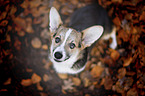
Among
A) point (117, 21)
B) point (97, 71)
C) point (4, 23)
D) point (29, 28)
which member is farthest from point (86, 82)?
point (4, 23)

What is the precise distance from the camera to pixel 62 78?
2803 mm

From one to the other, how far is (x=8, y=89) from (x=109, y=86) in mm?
2207

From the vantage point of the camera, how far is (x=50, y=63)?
115 inches

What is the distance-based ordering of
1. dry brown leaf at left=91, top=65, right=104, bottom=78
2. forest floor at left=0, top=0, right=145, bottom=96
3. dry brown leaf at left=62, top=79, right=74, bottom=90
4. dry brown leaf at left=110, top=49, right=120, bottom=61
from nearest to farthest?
1. forest floor at left=0, top=0, right=145, bottom=96
2. dry brown leaf at left=62, top=79, right=74, bottom=90
3. dry brown leaf at left=91, top=65, right=104, bottom=78
4. dry brown leaf at left=110, top=49, right=120, bottom=61

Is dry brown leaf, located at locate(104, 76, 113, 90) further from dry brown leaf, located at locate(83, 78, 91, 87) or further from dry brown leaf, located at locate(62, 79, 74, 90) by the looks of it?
dry brown leaf, located at locate(62, 79, 74, 90)

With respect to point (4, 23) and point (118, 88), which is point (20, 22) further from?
point (118, 88)

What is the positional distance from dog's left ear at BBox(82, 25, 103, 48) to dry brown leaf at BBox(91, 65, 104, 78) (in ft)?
3.41

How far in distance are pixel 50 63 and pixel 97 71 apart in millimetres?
1225

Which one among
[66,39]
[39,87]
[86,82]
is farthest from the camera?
[86,82]

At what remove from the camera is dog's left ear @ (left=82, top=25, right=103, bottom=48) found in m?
1.81

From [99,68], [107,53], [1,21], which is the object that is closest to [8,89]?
[1,21]

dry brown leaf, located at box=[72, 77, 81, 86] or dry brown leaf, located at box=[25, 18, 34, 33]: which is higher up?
dry brown leaf, located at box=[25, 18, 34, 33]

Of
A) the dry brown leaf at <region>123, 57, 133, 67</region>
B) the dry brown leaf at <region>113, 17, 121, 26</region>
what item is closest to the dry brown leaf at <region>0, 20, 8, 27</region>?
the dry brown leaf at <region>113, 17, 121, 26</region>

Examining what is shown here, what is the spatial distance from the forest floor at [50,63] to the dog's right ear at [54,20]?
43.1 inches
